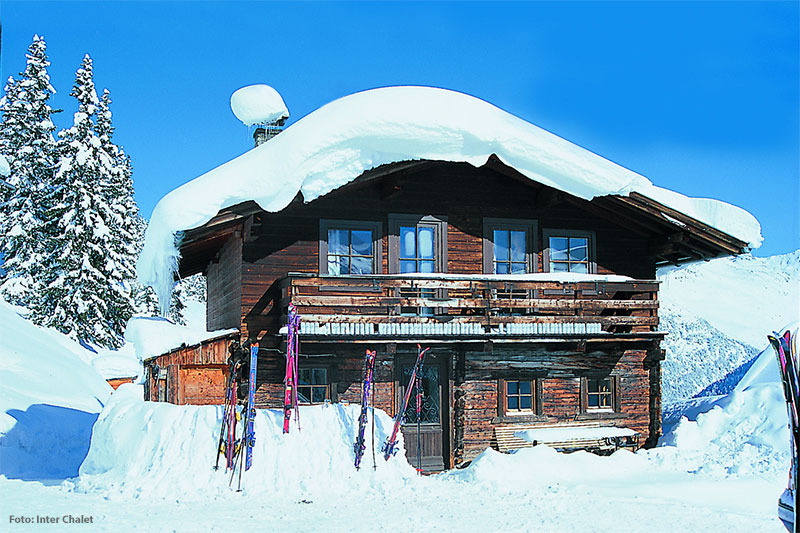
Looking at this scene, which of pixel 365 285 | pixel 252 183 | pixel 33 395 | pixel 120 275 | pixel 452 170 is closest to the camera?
pixel 252 183

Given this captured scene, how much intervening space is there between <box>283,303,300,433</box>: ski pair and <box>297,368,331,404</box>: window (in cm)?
115

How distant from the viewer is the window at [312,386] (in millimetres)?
14406

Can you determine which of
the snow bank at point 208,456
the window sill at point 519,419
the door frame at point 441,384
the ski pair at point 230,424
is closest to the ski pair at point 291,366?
the snow bank at point 208,456

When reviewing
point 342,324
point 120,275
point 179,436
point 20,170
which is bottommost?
point 179,436

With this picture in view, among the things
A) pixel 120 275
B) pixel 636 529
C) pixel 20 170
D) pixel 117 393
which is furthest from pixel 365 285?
pixel 20 170

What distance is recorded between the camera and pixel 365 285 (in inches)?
558

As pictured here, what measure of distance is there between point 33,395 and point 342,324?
8490 mm

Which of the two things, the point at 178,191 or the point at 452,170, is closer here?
the point at 178,191

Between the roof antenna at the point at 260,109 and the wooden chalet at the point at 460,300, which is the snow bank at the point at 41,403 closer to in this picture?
the wooden chalet at the point at 460,300

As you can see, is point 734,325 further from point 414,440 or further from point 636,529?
point 636,529

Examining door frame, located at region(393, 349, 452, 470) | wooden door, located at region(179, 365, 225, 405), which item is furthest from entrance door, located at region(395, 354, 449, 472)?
wooden door, located at region(179, 365, 225, 405)

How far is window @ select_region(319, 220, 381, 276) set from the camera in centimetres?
1482

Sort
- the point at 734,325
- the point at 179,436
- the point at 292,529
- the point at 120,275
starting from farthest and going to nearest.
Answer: the point at 734,325
the point at 120,275
the point at 179,436
the point at 292,529

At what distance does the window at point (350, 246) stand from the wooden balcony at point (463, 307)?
578 mm
